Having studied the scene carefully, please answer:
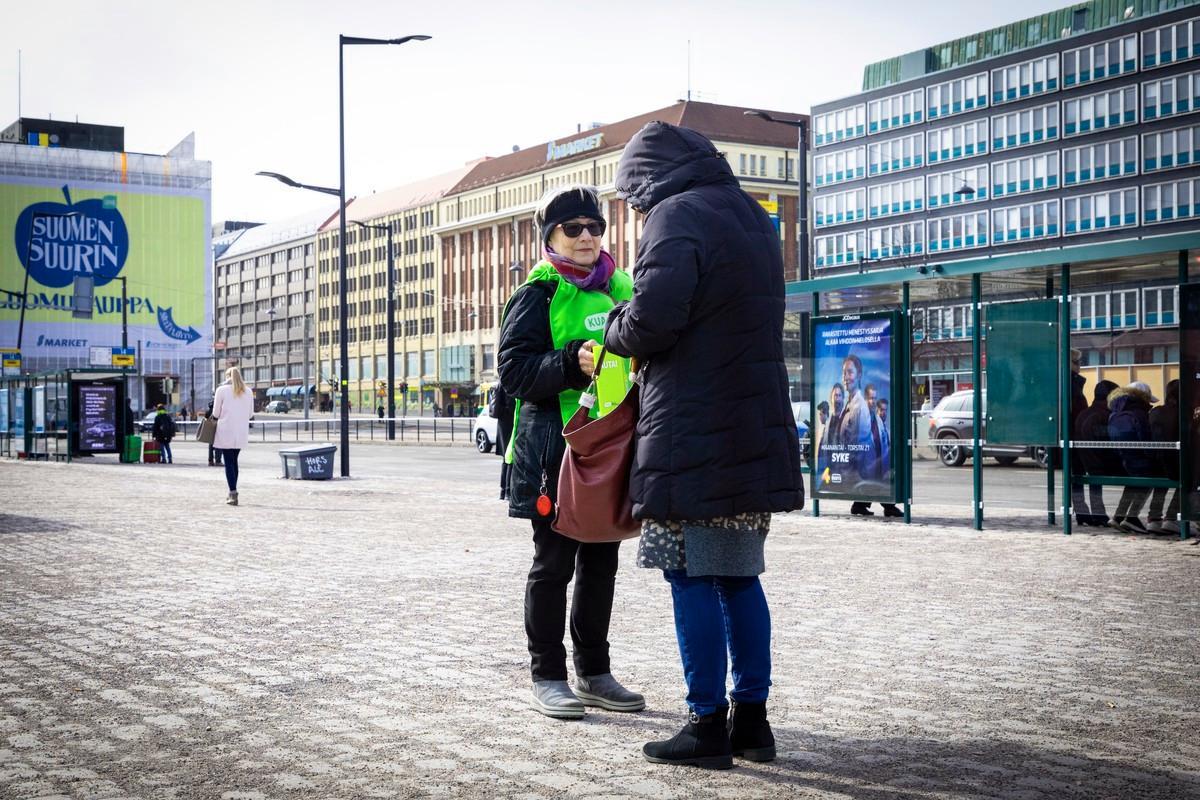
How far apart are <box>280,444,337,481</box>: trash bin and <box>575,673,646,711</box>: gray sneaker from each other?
64.4ft

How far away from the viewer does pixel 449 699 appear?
5.64 metres

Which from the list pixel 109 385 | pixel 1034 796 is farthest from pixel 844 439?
pixel 109 385

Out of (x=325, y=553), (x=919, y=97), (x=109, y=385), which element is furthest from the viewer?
(x=919, y=97)

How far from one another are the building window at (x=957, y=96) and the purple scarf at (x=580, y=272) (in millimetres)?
78214

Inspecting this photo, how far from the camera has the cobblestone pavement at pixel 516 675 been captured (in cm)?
443

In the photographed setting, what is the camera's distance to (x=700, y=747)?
4.53 m

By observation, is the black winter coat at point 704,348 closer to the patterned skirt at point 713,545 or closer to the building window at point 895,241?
the patterned skirt at point 713,545

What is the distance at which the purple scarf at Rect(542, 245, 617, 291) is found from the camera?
5348mm

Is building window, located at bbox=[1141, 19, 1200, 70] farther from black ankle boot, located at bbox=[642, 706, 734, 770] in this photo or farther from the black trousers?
black ankle boot, located at bbox=[642, 706, 734, 770]

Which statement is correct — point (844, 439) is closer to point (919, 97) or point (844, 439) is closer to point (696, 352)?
point (696, 352)

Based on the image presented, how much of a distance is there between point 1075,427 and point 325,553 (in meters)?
7.08

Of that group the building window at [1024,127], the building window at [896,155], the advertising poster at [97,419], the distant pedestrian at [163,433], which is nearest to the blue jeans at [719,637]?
the distant pedestrian at [163,433]

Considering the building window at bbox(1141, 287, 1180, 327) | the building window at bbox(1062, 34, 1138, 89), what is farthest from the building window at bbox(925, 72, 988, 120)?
the building window at bbox(1141, 287, 1180, 327)

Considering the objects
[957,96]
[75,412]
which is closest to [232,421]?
[75,412]
